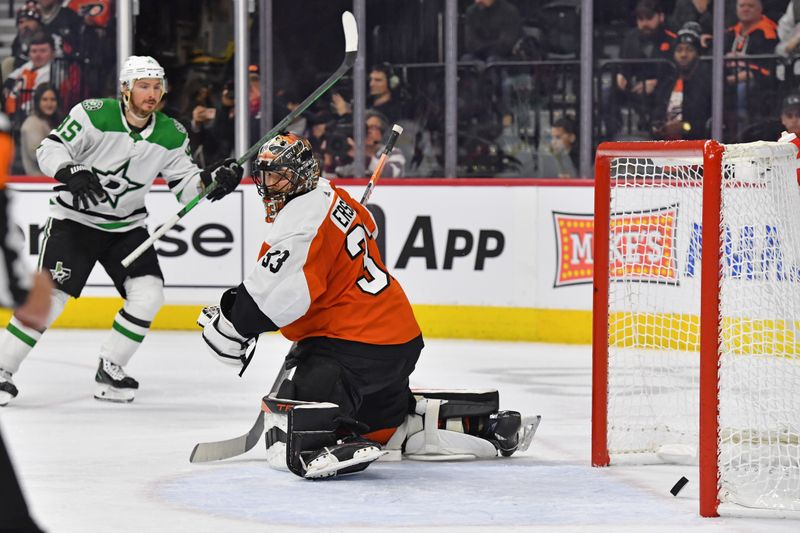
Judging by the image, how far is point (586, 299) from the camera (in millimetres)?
6688

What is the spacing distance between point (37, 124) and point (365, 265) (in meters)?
4.87

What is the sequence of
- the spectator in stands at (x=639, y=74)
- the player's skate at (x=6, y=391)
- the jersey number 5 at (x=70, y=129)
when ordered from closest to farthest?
A: the player's skate at (x=6, y=391) < the jersey number 5 at (x=70, y=129) < the spectator in stands at (x=639, y=74)

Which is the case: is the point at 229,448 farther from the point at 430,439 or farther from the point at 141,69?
the point at 141,69

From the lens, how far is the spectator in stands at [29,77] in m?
8.14

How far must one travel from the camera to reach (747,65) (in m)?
7.38

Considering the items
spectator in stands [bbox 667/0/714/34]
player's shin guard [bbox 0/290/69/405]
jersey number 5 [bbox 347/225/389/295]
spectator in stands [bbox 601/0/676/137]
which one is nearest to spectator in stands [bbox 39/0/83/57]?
spectator in stands [bbox 601/0/676/137]

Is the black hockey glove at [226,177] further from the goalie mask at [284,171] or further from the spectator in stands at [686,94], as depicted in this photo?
the spectator in stands at [686,94]

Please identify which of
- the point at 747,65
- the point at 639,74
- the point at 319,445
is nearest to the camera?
the point at 319,445

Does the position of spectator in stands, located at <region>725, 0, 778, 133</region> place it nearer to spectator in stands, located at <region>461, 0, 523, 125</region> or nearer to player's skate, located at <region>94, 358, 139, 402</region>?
spectator in stands, located at <region>461, 0, 523, 125</region>

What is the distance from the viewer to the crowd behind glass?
7.40 metres

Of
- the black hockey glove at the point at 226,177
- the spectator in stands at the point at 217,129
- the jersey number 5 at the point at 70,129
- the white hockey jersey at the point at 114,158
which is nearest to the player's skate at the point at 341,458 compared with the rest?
the black hockey glove at the point at 226,177

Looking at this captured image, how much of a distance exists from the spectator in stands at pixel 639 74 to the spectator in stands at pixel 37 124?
3.10 meters

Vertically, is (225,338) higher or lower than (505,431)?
higher

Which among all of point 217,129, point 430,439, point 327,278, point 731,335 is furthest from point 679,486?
point 217,129
